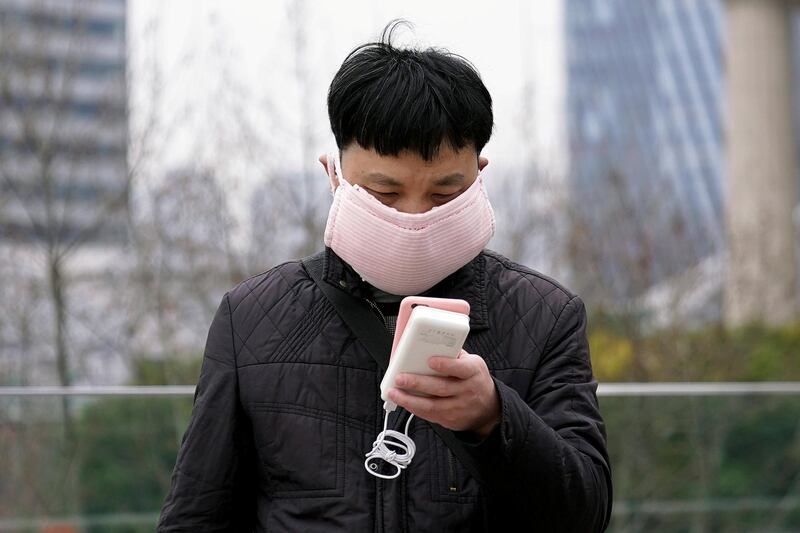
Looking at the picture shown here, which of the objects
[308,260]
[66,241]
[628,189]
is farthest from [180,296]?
[308,260]

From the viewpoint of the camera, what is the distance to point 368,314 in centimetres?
214

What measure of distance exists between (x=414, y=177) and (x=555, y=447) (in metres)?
0.50

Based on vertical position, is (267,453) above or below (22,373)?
above

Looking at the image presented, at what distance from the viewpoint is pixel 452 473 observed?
6.65 feet

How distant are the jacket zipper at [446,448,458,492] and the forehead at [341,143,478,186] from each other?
18.0 inches

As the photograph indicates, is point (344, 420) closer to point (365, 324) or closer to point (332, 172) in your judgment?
point (365, 324)

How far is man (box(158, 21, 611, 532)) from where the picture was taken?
202cm

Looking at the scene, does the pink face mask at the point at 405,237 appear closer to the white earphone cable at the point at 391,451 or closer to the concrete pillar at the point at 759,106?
the white earphone cable at the point at 391,451

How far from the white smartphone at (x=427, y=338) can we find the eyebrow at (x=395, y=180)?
32cm

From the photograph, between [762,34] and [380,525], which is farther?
[762,34]

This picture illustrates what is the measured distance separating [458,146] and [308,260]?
39 centimetres

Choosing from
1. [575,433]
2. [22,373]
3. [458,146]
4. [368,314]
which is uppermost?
[458,146]

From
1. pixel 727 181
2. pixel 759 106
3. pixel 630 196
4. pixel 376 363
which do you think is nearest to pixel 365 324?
pixel 376 363

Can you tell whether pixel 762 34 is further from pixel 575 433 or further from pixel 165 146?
pixel 575 433
